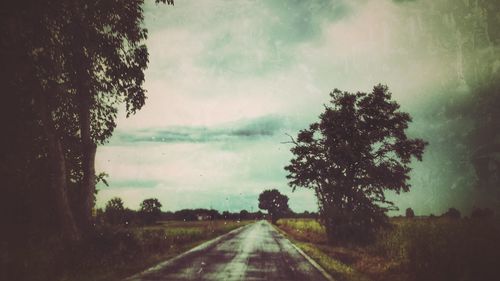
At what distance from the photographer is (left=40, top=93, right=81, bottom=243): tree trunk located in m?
14.6

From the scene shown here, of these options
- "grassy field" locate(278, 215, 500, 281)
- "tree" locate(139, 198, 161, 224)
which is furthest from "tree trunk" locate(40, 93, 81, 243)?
"tree" locate(139, 198, 161, 224)

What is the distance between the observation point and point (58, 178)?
1473 centimetres

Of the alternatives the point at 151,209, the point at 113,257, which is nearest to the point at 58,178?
the point at 113,257

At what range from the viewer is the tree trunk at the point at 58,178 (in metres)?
14.6

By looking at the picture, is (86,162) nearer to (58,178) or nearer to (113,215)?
(58,178)

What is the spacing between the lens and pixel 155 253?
20.8 m

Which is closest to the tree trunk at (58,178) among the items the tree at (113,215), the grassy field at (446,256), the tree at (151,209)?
the tree at (113,215)

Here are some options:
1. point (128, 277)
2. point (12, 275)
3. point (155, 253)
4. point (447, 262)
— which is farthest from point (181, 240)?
point (447, 262)

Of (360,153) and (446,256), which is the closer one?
(446,256)

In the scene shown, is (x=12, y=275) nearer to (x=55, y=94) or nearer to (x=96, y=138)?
(x=55, y=94)

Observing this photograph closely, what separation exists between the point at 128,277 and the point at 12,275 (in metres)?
3.25

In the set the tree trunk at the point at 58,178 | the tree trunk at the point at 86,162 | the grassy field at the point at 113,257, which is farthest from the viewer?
the tree trunk at the point at 86,162

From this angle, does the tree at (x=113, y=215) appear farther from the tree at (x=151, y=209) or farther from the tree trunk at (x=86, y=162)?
the tree at (x=151, y=209)

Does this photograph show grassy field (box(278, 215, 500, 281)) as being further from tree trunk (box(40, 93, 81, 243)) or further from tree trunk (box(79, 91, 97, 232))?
tree trunk (box(79, 91, 97, 232))
